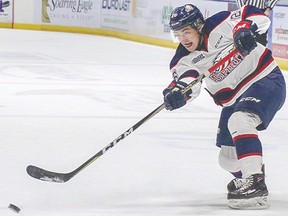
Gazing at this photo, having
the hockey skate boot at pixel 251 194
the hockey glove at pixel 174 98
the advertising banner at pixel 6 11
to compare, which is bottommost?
the advertising banner at pixel 6 11

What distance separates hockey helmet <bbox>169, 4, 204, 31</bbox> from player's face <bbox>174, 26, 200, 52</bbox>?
19 mm

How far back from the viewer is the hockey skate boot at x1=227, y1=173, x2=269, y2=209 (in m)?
3.12

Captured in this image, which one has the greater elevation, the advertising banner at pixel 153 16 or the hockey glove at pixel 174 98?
the hockey glove at pixel 174 98

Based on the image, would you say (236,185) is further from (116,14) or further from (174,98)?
(116,14)

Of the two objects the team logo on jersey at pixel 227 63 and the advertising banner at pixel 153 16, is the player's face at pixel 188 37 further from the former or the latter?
the advertising banner at pixel 153 16

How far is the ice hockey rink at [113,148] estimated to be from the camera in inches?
129

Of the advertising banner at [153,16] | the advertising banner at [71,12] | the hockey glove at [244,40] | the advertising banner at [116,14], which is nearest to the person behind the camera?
the hockey glove at [244,40]

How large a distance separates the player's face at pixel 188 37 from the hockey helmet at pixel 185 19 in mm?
19

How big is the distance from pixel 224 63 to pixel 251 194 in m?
0.50

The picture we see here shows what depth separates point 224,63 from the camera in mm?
3273

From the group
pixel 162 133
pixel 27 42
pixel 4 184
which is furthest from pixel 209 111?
pixel 27 42

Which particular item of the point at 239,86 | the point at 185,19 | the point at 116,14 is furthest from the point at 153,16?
the point at 185,19

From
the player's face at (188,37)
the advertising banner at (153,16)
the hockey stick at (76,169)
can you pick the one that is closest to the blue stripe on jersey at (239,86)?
the hockey stick at (76,169)

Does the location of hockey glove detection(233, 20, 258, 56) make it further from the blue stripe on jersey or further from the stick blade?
the stick blade
